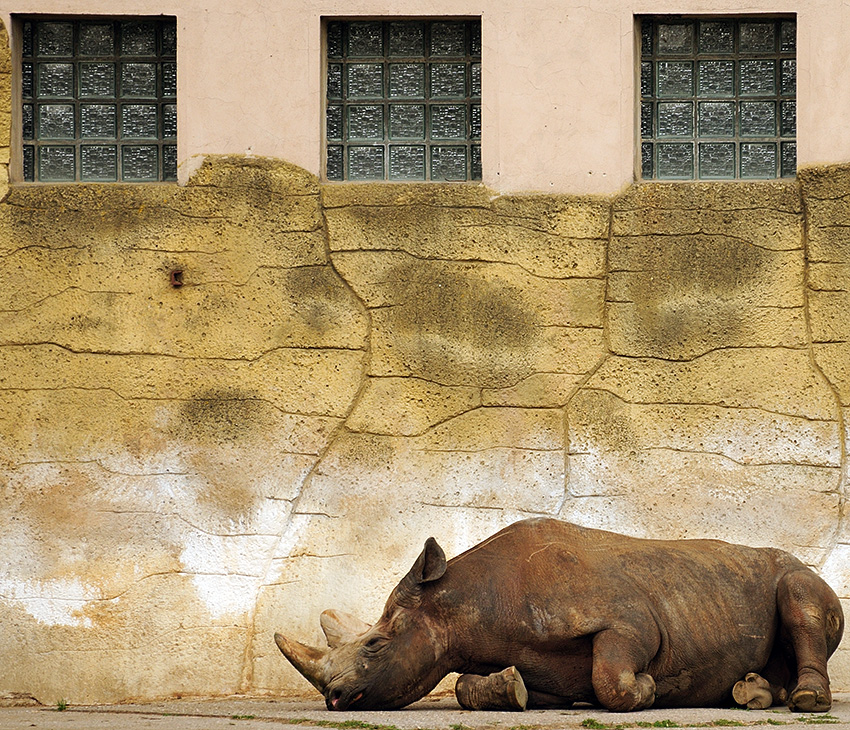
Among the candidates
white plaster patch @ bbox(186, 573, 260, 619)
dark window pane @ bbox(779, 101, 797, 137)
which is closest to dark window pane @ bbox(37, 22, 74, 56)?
white plaster patch @ bbox(186, 573, 260, 619)

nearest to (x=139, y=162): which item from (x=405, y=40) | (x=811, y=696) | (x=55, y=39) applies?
(x=55, y=39)

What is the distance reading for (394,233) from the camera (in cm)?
873

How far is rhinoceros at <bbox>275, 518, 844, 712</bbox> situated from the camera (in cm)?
686

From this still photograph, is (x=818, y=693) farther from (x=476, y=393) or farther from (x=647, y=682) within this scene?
(x=476, y=393)

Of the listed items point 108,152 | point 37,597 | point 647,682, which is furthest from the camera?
point 108,152

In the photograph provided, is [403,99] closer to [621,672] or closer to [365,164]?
[365,164]

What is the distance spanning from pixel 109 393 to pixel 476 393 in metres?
2.06

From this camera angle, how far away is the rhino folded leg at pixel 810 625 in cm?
699

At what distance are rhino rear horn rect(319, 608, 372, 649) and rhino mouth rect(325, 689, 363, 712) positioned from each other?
269 mm

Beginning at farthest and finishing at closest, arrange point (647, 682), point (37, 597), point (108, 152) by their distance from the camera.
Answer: point (108, 152) < point (37, 597) < point (647, 682)

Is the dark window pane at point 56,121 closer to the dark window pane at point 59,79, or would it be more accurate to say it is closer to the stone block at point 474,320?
the dark window pane at point 59,79

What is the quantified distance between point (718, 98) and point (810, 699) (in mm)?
3721

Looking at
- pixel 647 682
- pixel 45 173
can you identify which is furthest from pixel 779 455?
pixel 45 173

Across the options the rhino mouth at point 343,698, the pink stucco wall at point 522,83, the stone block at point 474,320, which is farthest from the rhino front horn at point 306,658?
the pink stucco wall at point 522,83
